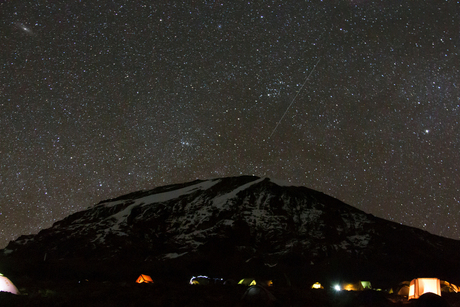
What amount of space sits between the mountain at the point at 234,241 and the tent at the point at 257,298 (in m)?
66.9

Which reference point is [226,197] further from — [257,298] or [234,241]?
[257,298]

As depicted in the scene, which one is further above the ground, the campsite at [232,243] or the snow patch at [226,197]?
the snow patch at [226,197]

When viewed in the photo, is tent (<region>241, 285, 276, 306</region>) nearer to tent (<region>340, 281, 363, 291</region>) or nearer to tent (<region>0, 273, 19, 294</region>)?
tent (<region>0, 273, 19, 294</region>)

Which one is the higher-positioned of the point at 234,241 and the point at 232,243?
the point at 234,241

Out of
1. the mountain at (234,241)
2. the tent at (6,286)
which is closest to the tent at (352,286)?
the tent at (6,286)

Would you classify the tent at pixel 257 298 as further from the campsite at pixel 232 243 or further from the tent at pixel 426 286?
the campsite at pixel 232 243

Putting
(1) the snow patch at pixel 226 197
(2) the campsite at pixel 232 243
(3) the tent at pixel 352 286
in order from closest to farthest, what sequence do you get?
(3) the tent at pixel 352 286 < (2) the campsite at pixel 232 243 < (1) the snow patch at pixel 226 197

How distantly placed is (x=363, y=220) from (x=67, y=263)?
10246cm

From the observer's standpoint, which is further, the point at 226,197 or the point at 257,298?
the point at 226,197

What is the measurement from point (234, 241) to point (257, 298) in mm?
103589

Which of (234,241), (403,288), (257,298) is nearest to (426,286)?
(403,288)

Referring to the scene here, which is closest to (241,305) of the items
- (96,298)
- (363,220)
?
(96,298)

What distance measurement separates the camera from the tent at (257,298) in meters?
18.3

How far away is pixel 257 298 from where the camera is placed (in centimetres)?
1878
